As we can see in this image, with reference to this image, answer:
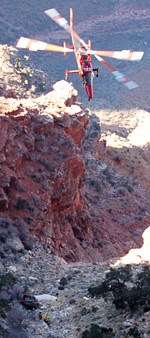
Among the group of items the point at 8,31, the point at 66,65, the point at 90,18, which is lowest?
the point at 66,65

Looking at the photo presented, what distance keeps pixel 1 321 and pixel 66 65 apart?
6552cm

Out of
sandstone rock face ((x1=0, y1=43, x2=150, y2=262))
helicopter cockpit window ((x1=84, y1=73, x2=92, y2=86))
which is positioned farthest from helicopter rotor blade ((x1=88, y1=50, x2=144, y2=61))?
sandstone rock face ((x1=0, y1=43, x2=150, y2=262))

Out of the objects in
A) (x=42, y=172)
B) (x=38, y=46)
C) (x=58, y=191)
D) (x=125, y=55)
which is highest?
(x=38, y=46)

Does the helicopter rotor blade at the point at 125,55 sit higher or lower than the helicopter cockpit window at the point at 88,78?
lower

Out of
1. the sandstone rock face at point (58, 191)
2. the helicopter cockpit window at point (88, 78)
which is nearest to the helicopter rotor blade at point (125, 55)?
the helicopter cockpit window at point (88, 78)

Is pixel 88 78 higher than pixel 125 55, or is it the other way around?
pixel 88 78

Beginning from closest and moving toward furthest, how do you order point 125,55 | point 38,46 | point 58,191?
1. point 125,55
2. point 38,46
3. point 58,191

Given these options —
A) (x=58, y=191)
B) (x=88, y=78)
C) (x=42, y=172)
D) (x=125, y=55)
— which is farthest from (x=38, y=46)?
(x=58, y=191)

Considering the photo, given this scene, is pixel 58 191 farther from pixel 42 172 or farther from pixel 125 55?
pixel 125 55

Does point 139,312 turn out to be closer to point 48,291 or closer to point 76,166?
point 48,291

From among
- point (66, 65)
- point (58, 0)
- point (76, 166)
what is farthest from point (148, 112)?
point (76, 166)

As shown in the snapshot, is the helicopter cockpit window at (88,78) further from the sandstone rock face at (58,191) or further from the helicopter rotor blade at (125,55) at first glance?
the sandstone rock face at (58,191)

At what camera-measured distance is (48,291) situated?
19.7 meters

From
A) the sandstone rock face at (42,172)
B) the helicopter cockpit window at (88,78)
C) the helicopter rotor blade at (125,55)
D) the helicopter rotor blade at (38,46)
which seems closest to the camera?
the helicopter rotor blade at (125,55)
